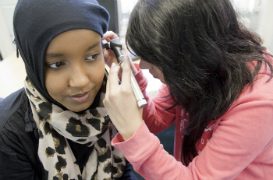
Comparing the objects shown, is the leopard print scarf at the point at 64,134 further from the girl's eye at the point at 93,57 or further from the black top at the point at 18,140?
the girl's eye at the point at 93,57

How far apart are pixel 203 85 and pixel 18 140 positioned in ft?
2.04

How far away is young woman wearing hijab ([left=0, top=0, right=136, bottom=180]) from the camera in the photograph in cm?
48

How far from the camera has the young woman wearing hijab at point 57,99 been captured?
18.9 inches

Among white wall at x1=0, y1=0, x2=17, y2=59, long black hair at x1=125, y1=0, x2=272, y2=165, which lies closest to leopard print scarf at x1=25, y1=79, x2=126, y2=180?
long black hair at x1=125, y1=0, x2=272, y2=165

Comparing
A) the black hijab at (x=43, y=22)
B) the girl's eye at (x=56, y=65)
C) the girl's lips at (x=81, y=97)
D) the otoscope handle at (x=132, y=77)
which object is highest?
the black hijab at (x=43, y=22)

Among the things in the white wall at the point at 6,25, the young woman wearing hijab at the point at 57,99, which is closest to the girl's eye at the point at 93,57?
the young woman wearing hijab at the point at 57,99

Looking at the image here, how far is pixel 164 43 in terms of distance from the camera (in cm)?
53

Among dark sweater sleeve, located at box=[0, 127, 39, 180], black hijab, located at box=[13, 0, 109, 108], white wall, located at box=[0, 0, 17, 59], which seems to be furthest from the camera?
white wall, located at box=[0, 0, 17, 59]

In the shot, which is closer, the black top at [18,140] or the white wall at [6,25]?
the black top at [18,140]

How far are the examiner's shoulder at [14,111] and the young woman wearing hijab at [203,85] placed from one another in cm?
29

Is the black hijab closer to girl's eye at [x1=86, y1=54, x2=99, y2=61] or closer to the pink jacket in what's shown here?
girl's eye at [x1=86, y1=54, x2=99, y2=61]

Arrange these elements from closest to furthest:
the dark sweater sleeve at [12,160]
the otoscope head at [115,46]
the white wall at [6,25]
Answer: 1. the dark sweater sleeve at [12,160]
2. the otoscope head at [115,46]
3. the white wall at [6,25]

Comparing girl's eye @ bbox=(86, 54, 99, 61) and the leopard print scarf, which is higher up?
girl's eye @ bbox=(86, 54, 99, 61)

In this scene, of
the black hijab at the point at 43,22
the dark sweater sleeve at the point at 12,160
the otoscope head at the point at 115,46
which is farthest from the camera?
the otoscope head at the point at 115,46
